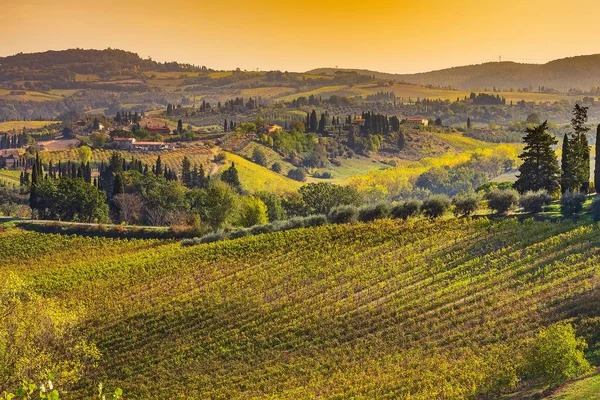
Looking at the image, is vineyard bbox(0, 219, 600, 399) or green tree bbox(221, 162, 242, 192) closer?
vineyard bbox(0, 219, 600, 399)

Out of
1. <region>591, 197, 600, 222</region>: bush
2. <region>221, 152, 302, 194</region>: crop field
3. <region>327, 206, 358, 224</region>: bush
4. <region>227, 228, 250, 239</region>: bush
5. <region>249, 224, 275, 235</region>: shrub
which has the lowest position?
<region>221, 152, 302, 194</region>: crop field

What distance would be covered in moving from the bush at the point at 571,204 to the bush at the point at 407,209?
1376cm

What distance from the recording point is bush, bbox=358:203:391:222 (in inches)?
2950

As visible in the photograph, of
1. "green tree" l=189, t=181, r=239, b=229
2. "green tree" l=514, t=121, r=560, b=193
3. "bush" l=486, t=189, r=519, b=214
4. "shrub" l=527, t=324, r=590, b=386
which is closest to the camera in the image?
"shrub" l=527, t=324, r=590, b=386

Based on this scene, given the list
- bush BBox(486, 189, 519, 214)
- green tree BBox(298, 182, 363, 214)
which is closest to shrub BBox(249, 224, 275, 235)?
bush BBox(486, 189, 519, 214)

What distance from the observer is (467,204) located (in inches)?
2741

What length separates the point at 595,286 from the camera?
46.5 meters

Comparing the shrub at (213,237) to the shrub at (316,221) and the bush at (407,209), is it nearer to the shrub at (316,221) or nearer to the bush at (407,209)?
the shrub at (316,221)

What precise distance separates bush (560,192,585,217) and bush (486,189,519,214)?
4.07 meters

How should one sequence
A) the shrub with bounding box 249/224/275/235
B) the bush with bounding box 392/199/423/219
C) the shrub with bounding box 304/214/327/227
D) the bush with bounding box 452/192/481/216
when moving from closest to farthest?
the bush with bounding box 452/192/481/216, the bush with bounding box 392/199/423/219, the shrub with bounding box 304/214/327/227, the shrub with bounding box 249/224/275/235

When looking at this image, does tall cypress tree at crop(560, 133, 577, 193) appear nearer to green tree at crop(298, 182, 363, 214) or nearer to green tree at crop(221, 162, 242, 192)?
green tree at crop(298, 182, 363, 214)

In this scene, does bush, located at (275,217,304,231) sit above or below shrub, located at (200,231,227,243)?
above

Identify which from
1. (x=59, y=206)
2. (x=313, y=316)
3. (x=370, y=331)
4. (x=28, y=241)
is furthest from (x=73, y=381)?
(x=59, y=206)

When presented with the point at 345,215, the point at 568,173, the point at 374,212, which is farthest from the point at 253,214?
the point at 568,173
